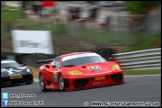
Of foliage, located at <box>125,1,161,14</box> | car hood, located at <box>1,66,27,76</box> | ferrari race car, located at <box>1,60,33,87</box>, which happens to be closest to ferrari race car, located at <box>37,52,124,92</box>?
ferrari race car, located at <box>1,60,33,87</box>

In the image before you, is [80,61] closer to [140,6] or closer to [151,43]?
[151,43]

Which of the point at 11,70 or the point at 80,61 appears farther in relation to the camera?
the point at 11,70

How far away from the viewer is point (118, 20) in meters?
22.5

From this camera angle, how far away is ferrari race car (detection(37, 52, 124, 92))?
12.5m

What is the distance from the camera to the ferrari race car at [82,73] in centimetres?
1247

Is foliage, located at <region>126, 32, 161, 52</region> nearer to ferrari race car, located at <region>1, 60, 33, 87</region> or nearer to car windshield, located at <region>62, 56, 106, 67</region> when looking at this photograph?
ferrari race car, located at <region>1, 60, 33, 87</region>

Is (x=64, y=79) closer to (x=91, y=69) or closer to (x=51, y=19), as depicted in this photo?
(x=91, y=69)

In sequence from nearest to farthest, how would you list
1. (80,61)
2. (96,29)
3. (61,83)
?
(61,83), (80,61), (96,29)

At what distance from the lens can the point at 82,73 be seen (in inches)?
494

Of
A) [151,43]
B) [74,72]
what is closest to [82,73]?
[74,72]

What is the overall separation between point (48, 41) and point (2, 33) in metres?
4.29

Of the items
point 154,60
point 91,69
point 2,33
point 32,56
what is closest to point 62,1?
point 2,33

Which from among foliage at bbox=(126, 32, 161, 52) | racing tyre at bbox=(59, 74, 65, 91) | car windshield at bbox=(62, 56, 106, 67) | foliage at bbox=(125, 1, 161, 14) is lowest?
racing tyre at bbox=(59, 74, 65, 91)

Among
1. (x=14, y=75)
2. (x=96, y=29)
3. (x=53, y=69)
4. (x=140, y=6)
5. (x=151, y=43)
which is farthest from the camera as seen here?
(x=140, y=6)
